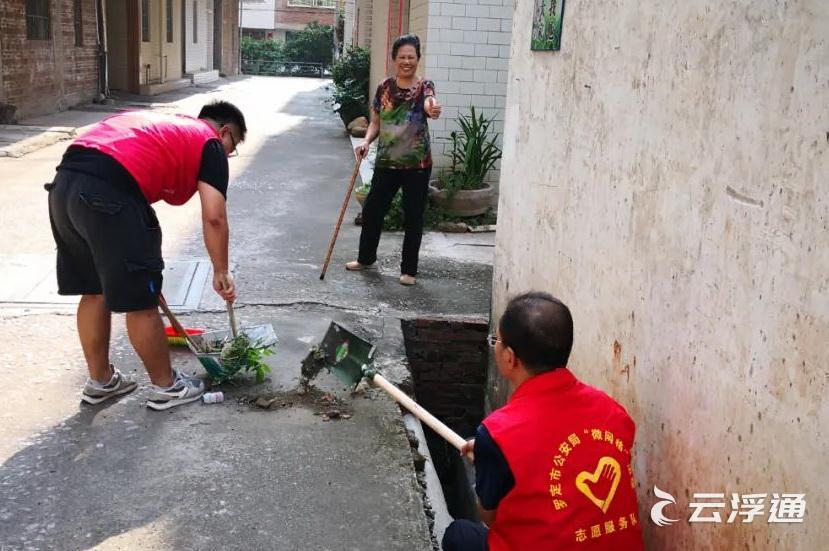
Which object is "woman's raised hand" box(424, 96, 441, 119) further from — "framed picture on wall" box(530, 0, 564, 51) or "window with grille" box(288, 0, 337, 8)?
"window with grille" box(288, 0, 337, 8)

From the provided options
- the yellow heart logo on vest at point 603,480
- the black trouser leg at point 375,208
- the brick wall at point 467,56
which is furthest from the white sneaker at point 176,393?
the brick wall at point 467,56

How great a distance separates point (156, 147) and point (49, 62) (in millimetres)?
13818

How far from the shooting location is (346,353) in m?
3.74

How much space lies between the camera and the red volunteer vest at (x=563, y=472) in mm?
2098

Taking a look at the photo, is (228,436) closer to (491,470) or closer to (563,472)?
(491,470)

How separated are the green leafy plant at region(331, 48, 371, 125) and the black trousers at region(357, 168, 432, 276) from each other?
364 inches

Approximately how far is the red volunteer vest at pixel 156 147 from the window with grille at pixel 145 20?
68.9 feet

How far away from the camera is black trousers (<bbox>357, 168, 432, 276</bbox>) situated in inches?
226

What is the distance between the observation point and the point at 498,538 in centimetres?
225

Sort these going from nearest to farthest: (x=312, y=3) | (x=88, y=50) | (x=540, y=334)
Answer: (x=540, y=334)
(x=88, y=50)
(x=312, y=3)

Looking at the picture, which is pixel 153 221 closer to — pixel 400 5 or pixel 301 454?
pixel 301 454

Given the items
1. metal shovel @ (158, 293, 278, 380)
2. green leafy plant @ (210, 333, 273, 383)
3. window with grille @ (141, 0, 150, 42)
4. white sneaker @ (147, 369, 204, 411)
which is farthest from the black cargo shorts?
window with grille @ (141, 0, 150, 42)

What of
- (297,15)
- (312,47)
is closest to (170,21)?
(312,47)

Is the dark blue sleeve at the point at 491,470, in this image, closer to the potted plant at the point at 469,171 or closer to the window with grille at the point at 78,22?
the potted plant at the point at 469,171
